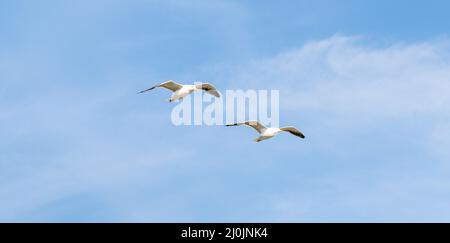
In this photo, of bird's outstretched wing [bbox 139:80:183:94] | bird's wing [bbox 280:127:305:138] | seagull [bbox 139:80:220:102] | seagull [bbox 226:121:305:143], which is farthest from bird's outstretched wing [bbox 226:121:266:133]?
bird's outstretched wing [bbox 139:80:183:94]

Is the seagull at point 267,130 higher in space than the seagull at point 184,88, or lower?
lower

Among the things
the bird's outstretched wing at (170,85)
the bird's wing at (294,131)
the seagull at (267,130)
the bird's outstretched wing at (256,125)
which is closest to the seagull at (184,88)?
the bird's outstretched wing at (170,85)

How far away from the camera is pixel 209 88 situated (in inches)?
2436

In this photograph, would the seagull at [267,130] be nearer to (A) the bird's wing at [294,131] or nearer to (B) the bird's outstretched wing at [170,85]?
(A) the bird's wing at [294,131]

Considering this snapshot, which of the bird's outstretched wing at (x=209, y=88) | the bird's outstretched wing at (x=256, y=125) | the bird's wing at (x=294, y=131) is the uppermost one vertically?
the bird's outstretched wing at (x=209, y=88)

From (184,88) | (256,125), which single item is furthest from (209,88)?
(256,125)

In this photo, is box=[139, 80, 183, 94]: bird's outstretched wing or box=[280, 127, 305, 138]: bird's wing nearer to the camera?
box=[280, 127, 305, 138]: bird's wing

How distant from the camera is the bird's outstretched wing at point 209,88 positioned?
202 feet

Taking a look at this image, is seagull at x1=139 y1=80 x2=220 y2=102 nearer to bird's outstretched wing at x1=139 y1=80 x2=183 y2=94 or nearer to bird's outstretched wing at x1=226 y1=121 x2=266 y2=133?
bird's outstretched wing at x1=139 y1=80 x2=183 y2=94

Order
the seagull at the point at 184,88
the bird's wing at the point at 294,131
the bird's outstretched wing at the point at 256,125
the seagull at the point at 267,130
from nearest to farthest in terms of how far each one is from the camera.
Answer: the bird's wing at the point at 294,131 < the seagull at the point at 267,130 < the bird's outstretched wing at the point at 256,125 < the seagull at the point at 184,88

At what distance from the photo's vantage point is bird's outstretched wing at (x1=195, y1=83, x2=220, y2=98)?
2429 inches

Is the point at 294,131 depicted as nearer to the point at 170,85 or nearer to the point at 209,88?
the point at 209,88

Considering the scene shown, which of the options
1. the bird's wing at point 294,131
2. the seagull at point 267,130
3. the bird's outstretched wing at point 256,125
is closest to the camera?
the bird's wing at point 294,131
